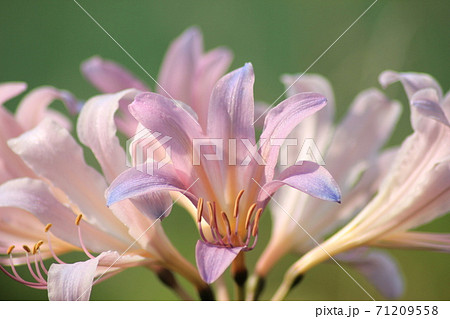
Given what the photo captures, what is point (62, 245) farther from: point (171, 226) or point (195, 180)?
point (171, 226)

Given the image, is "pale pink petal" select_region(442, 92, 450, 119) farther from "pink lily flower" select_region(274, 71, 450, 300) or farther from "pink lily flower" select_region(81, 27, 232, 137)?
"pink lily flower" select_region(81, 27, 232, 137)

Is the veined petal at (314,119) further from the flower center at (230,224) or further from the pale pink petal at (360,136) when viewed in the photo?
the flower center at (230,224)

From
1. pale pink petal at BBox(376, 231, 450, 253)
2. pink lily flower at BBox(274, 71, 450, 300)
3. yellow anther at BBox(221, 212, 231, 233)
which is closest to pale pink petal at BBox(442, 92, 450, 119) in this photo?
pink lily flower at BBox(274, 71, 450, 300)

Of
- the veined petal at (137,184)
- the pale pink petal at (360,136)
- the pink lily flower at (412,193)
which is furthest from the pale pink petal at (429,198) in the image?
the veined petal at (137,184)

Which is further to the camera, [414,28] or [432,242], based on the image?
[414,28]

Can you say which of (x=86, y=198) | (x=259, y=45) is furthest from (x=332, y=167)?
(x=259, y=45)

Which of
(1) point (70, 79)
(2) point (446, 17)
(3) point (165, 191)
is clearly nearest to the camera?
(3) point (165, 191)

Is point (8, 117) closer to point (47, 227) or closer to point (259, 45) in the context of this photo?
point (47, 227)

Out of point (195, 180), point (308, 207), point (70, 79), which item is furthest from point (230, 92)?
point (70, 79)
